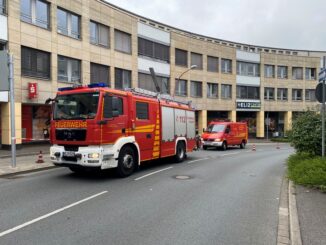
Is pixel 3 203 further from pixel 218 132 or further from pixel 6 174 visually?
pixel 218 132

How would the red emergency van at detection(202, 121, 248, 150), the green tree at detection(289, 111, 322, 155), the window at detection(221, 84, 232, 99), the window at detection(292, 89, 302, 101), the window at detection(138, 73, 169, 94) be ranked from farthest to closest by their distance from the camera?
the window at detection(292, 89, 302, 101) < the window at detection(221, 84, 232, 99) < the window at detection(138, 73, 169, 94) < the red emergency van at detection(202, 121, 248, 150) < the green tree at detection(289, 111, 322, 155)

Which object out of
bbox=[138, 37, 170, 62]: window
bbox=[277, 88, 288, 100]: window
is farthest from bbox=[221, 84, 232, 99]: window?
bbox=[138, 37, 170, 62]: window

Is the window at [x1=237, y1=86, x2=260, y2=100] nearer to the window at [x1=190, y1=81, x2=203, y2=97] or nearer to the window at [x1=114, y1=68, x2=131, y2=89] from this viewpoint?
the window at [x1=190, y1=81, x2=203, y2=97]

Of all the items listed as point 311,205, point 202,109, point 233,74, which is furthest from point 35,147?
point 233,74

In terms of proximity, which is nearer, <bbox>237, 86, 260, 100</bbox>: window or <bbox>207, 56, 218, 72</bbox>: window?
<bbox>207, 56, 218, 72</bbox>: window

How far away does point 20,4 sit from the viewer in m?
20.3

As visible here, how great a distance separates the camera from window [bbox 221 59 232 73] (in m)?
44.2

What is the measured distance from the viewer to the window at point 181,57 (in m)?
37.8

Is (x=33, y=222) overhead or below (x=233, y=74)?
below

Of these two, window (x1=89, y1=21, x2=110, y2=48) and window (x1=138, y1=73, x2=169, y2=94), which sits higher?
window (x1=89, y1=21, x2=110, y2=48)

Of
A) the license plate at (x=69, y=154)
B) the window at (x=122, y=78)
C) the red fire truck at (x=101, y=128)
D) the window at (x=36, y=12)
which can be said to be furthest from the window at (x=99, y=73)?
the license plate at (x=69, y=154)

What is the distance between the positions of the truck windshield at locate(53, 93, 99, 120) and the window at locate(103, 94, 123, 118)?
292 mm

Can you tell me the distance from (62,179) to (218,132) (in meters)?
17.2

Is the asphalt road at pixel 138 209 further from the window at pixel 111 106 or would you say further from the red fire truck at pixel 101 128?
the window at pixel 111 106
